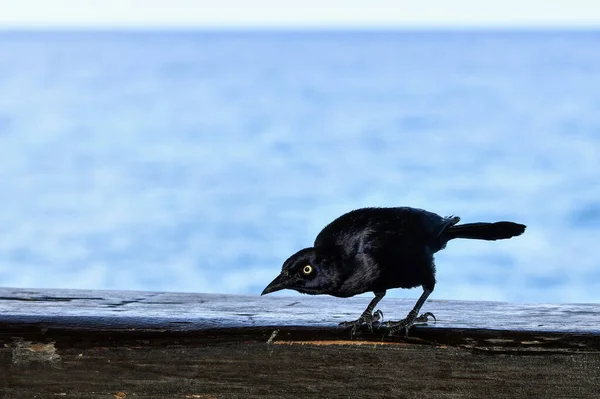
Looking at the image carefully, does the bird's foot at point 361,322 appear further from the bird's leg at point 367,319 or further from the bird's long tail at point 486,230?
the bird's long tail at point 486,230

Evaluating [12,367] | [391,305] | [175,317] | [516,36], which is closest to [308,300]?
[391,305]

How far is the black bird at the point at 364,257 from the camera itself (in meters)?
1.49

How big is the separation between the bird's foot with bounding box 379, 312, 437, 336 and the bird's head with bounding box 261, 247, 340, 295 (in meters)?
0.15

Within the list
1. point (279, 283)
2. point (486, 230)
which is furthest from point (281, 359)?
point (486, 230)

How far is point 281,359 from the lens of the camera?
1.27m

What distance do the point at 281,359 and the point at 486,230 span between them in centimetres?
57

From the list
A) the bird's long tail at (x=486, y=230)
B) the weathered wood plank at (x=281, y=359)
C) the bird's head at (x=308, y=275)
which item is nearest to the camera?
the weathered wood plank at (x=281, y=359)

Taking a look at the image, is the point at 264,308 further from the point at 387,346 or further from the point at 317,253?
the point at 387,346

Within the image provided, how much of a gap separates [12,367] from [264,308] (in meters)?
0.36

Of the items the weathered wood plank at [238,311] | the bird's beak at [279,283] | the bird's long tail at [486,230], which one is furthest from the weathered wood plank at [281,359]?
the bird's long tail at [486,230]

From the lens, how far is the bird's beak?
148 cm

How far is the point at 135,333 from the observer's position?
1.30 m

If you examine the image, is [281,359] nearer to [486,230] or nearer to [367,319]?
[367,319]

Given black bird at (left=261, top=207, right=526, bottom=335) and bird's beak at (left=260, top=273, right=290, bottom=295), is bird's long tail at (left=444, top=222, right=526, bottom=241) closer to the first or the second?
Answer: black bird at (left=261, top=207, right=526, bottom=335)
